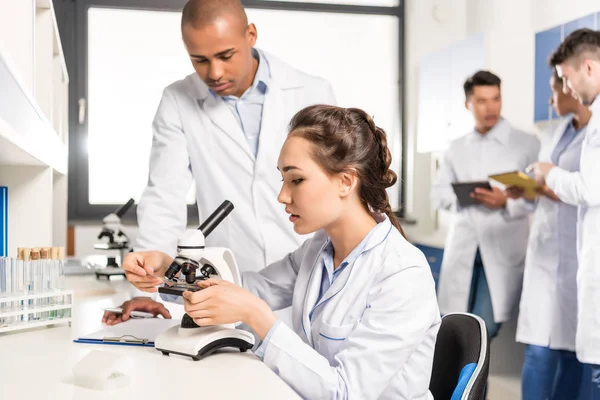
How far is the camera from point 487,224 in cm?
339

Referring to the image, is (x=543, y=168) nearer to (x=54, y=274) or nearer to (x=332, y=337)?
(x=332, y=337)

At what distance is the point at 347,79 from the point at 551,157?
2.07 m

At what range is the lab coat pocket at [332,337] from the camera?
119cm

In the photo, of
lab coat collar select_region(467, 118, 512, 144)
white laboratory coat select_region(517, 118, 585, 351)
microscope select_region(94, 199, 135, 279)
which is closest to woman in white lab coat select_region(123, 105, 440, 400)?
microscope select_region(94, 199, 135, 279)

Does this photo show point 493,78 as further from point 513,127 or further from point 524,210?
point 524,210

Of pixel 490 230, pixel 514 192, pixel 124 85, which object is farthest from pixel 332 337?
pixel 124 85

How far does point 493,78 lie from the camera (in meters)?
3.40

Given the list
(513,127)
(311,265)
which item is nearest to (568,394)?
(513,127)

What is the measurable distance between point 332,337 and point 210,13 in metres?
0.82

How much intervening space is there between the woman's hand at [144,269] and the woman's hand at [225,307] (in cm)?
23

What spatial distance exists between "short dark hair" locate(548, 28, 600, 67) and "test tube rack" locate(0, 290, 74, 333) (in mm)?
2152

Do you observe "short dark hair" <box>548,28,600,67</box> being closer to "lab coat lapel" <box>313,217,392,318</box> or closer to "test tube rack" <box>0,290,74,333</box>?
"lab coat lapel" <box>313,217,392,318</box>

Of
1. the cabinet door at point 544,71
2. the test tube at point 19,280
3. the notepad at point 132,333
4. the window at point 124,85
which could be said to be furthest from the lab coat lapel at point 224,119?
the window at point 124,85

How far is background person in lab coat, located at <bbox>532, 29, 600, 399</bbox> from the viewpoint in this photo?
96.0 inches
